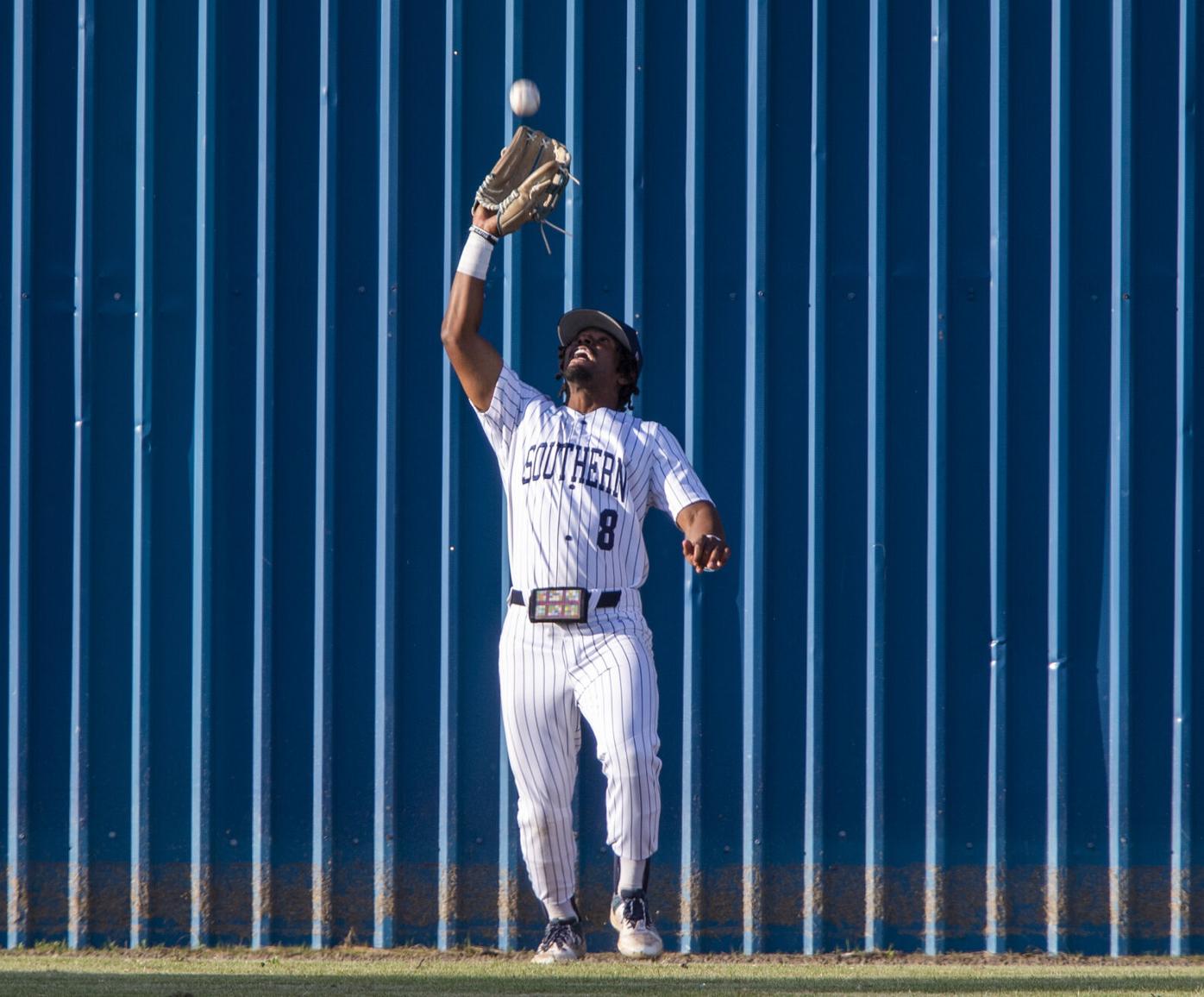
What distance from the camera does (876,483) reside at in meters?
5.45

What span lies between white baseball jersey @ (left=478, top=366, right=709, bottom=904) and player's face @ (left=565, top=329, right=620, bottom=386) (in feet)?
0.49

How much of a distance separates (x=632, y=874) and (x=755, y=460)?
1.71 m

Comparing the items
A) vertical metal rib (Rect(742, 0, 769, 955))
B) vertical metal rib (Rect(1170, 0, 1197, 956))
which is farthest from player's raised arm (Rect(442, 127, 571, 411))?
vertical metal rib (Rect(1170, 0, 1197, 956))

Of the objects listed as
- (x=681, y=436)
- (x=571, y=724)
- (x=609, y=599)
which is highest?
(x=681, y=436)

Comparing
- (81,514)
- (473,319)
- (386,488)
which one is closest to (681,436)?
(386,488)

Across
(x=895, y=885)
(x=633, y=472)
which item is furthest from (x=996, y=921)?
(x=633, y=472)

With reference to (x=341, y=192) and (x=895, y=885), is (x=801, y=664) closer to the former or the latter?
(x=895, y=885)

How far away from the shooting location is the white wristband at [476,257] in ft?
15.0

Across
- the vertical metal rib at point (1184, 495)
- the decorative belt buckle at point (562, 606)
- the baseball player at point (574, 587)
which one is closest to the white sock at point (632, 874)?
the baseball player at point (574, 587)

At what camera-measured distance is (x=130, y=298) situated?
18.3 ft

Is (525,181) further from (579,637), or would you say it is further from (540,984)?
(540,984)

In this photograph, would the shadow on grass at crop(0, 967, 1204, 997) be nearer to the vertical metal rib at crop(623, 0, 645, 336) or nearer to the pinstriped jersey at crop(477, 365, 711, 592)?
the pinstriped jersey at crop(477, 365, 711, 592)

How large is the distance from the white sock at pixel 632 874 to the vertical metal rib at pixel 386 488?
135 centimetres

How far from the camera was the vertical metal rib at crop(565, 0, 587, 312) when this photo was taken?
548 centimetres
